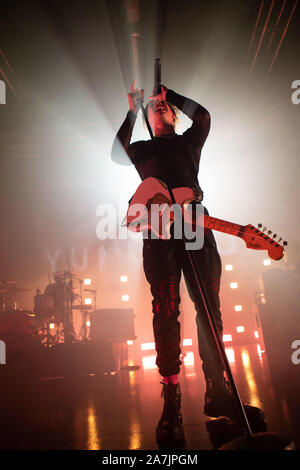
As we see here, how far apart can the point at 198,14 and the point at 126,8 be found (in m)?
A: 1.17

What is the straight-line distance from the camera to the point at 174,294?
1.61 m

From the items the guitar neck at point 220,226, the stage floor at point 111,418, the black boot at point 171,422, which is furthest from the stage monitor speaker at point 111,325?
the guitar neck at point 220,226

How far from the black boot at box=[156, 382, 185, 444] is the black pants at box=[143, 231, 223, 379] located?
99 mm

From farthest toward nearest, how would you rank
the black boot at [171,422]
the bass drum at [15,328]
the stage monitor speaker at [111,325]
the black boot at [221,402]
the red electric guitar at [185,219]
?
the stage monitor speaker at [111,325], the bass drum at [15,328], the red electric guitar at [185,219], the black boot at [221,402], the black boot at [171,422]

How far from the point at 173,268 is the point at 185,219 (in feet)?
1.07

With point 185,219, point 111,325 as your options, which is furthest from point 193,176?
point 111,325

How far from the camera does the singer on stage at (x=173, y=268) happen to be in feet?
4.76

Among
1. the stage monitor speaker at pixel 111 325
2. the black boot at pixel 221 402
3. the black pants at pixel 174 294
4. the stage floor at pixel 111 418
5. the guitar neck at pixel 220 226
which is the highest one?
the guitar neck at pixel 220 226

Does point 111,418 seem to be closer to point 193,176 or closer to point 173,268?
point 173,268

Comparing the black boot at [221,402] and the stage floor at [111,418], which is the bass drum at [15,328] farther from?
the black boot at [221,402]

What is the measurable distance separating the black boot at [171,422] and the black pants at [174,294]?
10 cm

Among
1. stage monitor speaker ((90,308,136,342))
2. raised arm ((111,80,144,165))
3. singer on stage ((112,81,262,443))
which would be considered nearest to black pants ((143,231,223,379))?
singer on stage ((112,81,262,443))

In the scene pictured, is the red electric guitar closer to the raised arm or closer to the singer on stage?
the singer on stage
